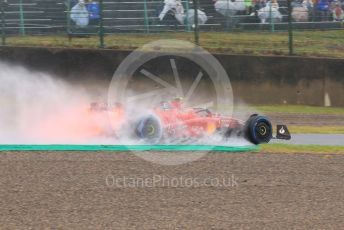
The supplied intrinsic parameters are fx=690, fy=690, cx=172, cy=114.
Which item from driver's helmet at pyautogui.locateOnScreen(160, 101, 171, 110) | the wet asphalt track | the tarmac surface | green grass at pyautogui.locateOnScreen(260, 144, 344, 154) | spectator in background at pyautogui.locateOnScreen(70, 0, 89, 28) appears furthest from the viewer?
spectator in background at pyautogui.locateOnScreen(70, 0, 89, 28)

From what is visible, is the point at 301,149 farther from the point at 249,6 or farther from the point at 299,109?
the point at 249,6

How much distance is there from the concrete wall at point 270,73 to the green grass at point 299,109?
0.19 metres

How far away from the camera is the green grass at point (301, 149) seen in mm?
11352

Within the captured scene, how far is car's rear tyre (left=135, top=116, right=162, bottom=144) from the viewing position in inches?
435

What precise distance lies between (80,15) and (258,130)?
9103 mm

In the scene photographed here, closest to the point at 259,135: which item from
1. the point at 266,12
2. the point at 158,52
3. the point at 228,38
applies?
the point at 158,52

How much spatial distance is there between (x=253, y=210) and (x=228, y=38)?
13.0 meters

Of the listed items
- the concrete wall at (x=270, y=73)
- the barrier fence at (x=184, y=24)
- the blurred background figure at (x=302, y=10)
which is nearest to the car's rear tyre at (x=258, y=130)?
the concrete wall at (x=270, y=73)

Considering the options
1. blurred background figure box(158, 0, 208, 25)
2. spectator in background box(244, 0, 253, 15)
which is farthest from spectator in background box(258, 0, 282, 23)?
blurred background figure box(158, 0, 208, 25)

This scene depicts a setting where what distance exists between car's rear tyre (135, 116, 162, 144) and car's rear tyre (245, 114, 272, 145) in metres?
1.60

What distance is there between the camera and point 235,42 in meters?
19.8

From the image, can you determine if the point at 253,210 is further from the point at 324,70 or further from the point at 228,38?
the point at 228,38

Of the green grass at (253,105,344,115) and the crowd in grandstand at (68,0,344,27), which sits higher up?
the crowd in grandstand at (68,0,344,27)

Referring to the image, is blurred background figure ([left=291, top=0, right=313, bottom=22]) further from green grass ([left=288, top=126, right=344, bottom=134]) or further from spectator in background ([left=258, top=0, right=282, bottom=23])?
green grass ([left=288, top=126, right=344, bottom=134])
